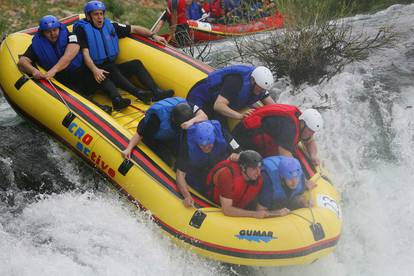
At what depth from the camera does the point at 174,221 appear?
15.5ft

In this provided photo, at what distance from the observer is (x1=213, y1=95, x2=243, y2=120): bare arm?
17.5 feet

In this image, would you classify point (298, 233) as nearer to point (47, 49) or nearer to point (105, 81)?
point (105, 81)

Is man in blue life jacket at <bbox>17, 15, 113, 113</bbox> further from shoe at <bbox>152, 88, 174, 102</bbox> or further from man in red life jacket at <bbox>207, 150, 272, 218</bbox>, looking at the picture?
man in red life jacket at <bbox>207, 150, 272, 218</bbox>

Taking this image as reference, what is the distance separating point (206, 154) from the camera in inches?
189

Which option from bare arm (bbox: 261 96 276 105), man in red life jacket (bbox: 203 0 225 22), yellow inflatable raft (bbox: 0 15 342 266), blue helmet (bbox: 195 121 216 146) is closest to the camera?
yellow inflatable raft (bbox: 0 15 342 266)

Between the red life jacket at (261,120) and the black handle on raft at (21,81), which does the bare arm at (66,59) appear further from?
the red life jacket at (261,120)

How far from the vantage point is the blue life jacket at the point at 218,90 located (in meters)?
5.34

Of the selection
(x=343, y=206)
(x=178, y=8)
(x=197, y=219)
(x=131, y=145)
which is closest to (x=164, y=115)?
(x=131, y=145)

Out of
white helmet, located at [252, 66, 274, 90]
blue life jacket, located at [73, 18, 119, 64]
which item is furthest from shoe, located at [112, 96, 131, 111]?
white helmet, located at [252, 66, 274, 90]

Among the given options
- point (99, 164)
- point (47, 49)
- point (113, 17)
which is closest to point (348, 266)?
point (99, 164)

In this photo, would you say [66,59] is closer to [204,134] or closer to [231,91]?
[231,91]

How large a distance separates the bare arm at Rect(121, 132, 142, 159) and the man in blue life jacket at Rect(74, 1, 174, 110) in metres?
1.05

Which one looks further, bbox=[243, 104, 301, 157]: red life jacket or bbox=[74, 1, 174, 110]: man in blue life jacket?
bbox=[74, 1, 174, 110]: man in blue life jacket

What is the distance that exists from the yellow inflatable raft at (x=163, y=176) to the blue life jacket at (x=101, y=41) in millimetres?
321
